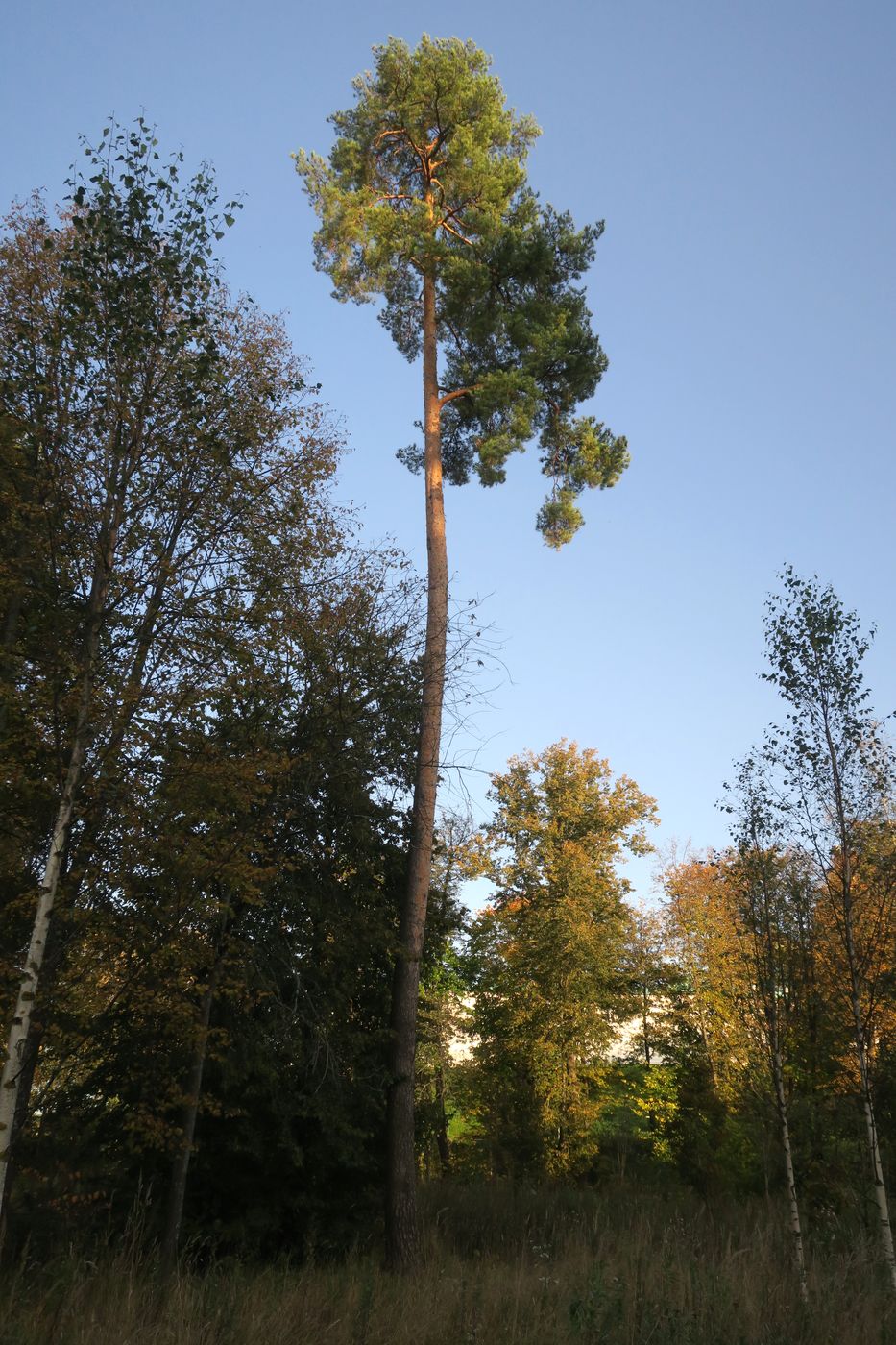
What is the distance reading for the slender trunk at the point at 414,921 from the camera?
1176 cm

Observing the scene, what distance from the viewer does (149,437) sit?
26.9 feet

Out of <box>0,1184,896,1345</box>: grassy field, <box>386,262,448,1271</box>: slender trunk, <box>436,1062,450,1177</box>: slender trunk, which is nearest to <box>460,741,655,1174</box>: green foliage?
<box>436,1062,450,1177</box>: slender trunk

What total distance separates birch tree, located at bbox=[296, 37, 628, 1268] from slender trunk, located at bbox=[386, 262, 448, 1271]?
0.23 feet

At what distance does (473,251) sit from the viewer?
1592cm

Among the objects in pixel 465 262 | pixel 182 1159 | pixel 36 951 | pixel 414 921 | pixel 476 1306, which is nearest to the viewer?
pixel 36 951

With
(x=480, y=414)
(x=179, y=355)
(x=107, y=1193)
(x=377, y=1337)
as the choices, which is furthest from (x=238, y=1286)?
(x=480, y=414)

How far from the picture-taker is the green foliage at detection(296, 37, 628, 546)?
1554 cm

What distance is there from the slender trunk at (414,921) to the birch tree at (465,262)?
0.23 ft

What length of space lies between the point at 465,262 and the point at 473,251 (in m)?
0.92

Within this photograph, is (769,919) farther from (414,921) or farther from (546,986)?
(546,986)

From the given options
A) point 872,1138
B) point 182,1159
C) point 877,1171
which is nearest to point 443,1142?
point 182,1159

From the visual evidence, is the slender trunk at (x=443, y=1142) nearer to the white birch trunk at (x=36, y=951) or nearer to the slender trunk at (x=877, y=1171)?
the slender trunk at (x=877, y=1171)

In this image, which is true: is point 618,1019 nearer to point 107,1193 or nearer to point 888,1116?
point 888,1116

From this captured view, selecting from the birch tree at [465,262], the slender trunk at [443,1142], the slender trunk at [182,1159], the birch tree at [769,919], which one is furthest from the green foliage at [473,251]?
the slender trunk at [443,1142]
